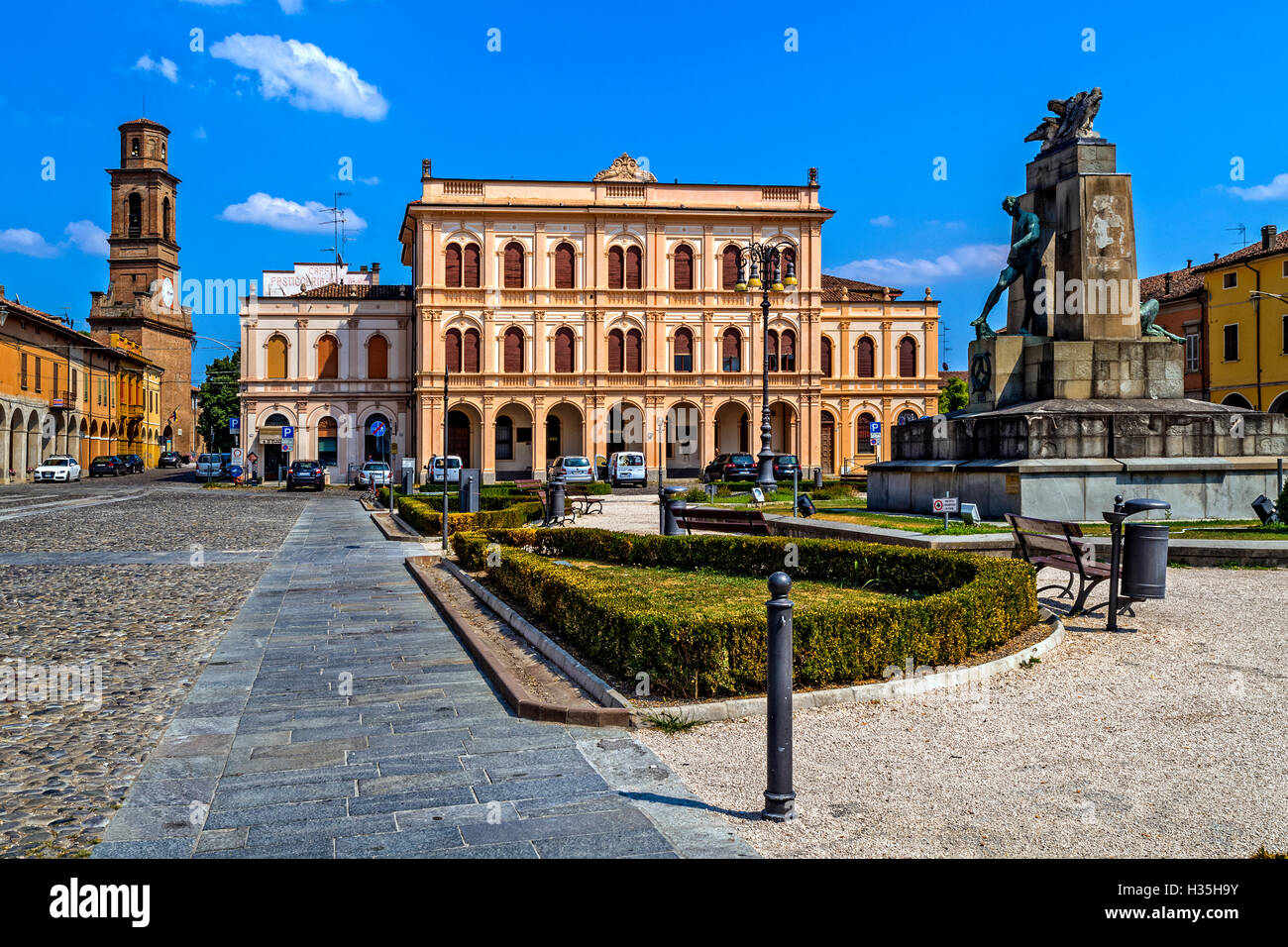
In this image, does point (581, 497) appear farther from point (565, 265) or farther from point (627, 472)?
point (565, 265)

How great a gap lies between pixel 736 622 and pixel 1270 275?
48.2m

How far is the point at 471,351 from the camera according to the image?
49875mm

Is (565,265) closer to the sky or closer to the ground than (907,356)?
closer to the sky

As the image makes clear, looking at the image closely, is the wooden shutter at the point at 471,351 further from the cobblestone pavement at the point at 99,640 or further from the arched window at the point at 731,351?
the cobblestone pavement at the point at 99,640

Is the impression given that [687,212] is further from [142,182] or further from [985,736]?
[142,182]

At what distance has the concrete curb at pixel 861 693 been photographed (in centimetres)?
582

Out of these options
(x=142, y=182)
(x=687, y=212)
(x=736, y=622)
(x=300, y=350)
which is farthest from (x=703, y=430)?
(x=142, y=182)

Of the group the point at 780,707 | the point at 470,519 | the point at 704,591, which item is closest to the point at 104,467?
the point at 470,519

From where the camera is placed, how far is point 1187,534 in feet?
42.6

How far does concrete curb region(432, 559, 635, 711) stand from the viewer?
19.8ft

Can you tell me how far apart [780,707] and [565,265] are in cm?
4796

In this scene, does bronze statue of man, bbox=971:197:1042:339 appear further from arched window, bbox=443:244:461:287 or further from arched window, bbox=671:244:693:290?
arched window, bbox=443:244:461:287

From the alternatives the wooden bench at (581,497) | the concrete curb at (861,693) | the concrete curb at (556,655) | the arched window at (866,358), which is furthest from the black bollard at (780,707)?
the arched window at (866,358)

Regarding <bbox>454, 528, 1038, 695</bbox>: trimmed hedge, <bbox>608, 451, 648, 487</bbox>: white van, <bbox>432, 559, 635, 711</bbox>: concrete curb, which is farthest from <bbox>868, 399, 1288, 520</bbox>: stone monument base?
<bbox>608, 451, 648, 487</bbox>: white van
